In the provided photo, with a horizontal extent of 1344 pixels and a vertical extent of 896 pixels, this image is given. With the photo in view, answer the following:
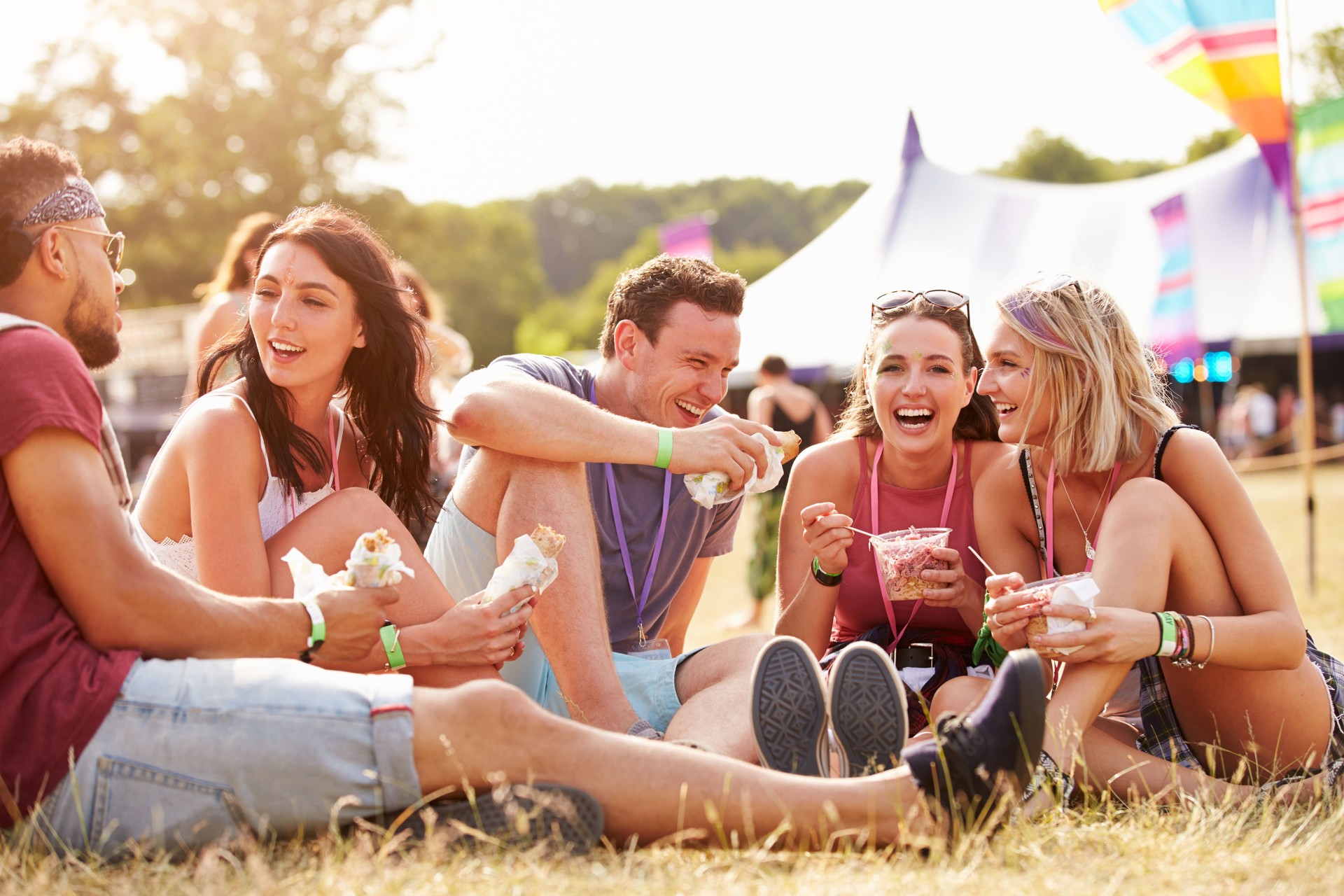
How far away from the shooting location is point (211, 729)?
2176 mm

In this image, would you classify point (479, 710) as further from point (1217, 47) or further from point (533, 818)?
point (1217, 47)

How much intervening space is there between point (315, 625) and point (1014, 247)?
47.6 feet

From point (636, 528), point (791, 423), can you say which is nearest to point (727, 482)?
point (636, 528)

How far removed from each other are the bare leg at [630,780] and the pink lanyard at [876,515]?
125 cm

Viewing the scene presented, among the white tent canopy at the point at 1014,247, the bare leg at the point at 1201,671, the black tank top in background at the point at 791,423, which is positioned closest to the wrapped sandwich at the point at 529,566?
→ the bare leg at the point at 1201,671

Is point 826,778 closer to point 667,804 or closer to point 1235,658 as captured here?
point 667,804

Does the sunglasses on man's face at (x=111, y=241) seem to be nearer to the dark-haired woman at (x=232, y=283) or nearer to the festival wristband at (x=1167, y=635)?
the festival wristband at (x=1167, y=635)

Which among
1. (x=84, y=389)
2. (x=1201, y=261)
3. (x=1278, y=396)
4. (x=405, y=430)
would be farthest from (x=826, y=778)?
(x=1278, y=396)

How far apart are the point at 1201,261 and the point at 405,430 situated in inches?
594

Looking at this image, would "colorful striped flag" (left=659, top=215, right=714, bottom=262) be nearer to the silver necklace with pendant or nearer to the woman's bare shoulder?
the woman's bare shoulder

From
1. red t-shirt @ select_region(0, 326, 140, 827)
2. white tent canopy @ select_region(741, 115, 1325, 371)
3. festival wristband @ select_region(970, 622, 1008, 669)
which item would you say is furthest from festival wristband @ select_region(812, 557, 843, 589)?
white tent canopy @ select_region(741, 115, 1325, 371)

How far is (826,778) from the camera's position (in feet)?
7.93

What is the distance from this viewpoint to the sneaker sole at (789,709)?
2613 millimetres

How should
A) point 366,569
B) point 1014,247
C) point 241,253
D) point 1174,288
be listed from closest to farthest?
point 366,569
point 241,253
point 1174,288
point 1014,247
